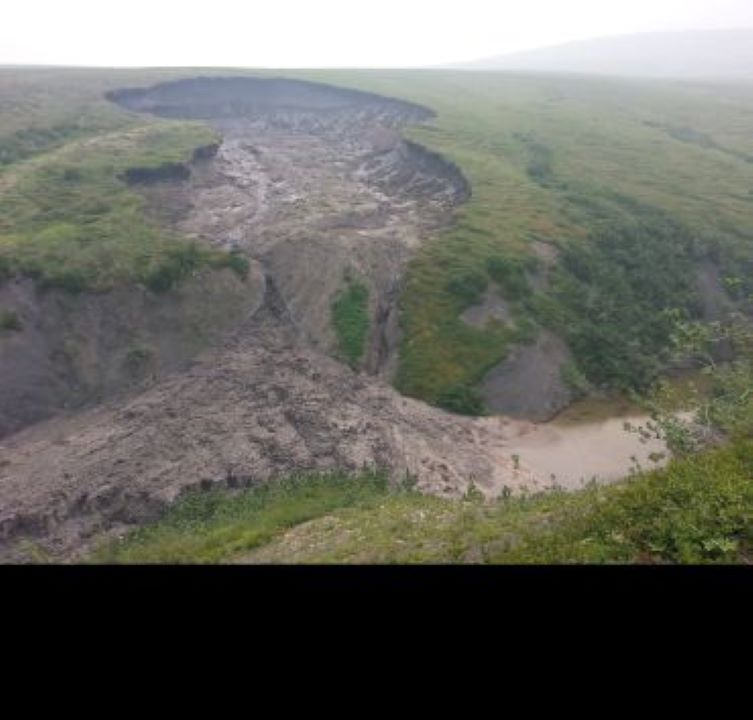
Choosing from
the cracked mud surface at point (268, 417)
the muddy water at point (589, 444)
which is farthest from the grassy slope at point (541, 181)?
the muddy water at point (589, 444)

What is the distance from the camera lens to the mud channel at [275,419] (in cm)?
4038

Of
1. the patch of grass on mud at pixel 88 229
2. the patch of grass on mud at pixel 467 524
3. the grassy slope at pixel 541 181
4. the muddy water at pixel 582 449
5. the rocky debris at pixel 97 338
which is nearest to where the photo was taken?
the patch of grass on mud at pixel 467 524

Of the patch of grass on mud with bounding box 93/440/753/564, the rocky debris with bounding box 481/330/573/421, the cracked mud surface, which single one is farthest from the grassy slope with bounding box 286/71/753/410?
the patch of grass on mud with bounding box 93/440/753/564

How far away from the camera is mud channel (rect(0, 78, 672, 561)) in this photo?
4038 centimetres

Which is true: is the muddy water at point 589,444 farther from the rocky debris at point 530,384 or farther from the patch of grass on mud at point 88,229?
the patch of grass on mud at point 88,229

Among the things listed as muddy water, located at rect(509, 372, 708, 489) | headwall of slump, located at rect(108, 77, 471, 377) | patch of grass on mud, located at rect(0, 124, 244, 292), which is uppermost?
patch of grass on mud, located at rect(0, 124, 244, 292)

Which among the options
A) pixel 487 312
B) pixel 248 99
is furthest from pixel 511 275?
pixel 248 99

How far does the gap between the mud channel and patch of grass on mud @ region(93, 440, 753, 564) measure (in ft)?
10.1

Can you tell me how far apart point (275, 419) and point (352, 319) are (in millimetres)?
14605

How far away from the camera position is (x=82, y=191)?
256ft

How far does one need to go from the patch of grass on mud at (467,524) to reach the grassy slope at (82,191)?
27516 millimetres

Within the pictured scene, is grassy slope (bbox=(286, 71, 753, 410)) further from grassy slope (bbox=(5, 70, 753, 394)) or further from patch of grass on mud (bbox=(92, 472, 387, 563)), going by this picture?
patch of grass on mud (bbox=(92, 472, 387, 563))
